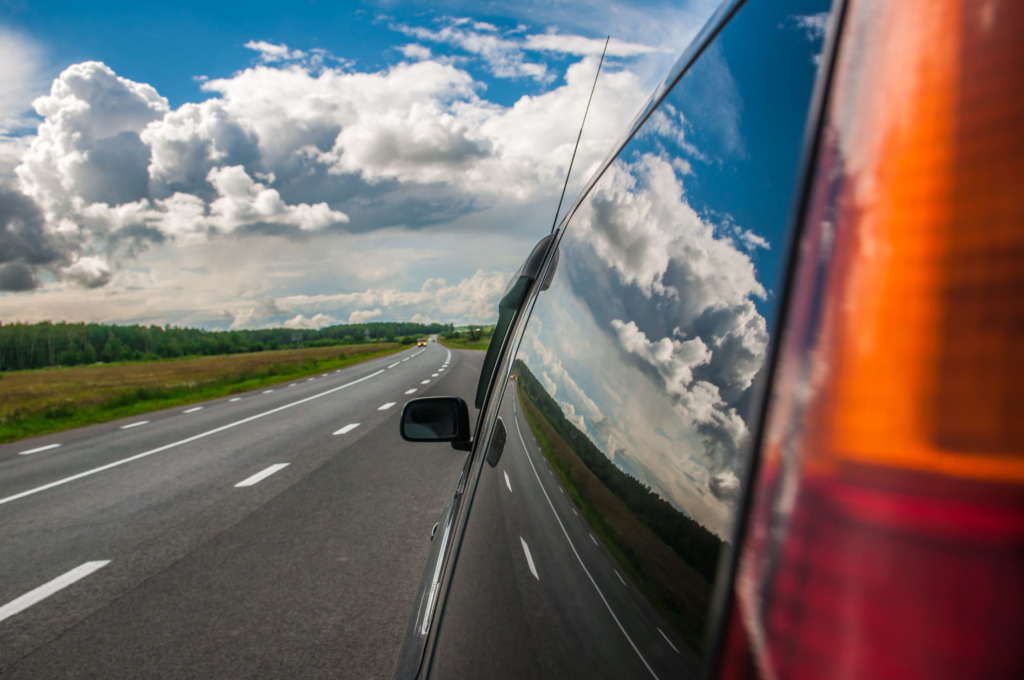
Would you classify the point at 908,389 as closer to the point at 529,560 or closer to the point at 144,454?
the point at 529,560

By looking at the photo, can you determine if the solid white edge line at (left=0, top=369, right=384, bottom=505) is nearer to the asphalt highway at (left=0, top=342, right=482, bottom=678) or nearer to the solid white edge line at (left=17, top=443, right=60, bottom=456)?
the asphalt highway at (left=0, top=342, right=482, bottom=678)

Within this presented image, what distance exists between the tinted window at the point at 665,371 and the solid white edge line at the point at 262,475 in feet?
21.7

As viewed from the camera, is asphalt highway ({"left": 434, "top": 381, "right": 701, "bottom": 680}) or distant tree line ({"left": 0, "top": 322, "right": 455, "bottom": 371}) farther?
distant tree line ({"left": 0, "top": 322, "right": 455, "bottom": 371})

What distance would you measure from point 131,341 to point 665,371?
139 meters

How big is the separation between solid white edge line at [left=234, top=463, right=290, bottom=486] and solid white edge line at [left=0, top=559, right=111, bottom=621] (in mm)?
2469

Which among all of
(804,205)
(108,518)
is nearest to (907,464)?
(804,205)

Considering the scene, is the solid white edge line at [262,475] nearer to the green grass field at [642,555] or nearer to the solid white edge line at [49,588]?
the solid white edge line at [49,588]

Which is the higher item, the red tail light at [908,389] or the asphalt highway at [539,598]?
the red tail light at [908,389]

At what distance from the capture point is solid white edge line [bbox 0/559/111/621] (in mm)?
3883

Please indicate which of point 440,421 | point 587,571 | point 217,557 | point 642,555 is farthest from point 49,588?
point 642,555

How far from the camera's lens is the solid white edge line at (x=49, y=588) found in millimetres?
3883

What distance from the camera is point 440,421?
2.77 m

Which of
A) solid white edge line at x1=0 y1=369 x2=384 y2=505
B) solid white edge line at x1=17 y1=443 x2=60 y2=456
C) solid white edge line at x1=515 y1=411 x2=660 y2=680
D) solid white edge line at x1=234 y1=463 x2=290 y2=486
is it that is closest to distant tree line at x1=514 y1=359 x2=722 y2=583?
solid white edge line at x1=515 y1=411 x2=660 y2=680

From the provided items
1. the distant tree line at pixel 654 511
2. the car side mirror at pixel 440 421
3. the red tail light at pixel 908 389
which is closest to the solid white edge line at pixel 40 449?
the car side mirror at pixel 440 421
